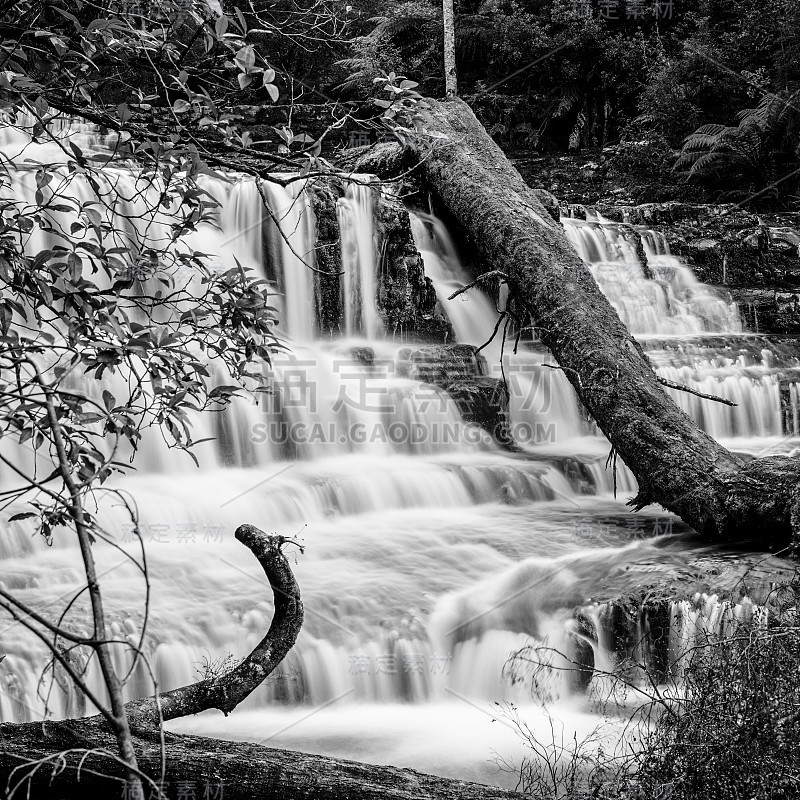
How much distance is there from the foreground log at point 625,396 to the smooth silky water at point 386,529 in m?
0.33

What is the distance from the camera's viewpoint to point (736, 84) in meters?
16.6

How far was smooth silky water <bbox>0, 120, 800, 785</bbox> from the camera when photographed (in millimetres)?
4641

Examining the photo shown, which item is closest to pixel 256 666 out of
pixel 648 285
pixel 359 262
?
pixel 359 262

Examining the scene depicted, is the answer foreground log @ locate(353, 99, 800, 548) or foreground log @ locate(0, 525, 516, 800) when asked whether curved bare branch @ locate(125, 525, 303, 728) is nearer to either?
foreground log @ locate(0, 525, 516, 800)

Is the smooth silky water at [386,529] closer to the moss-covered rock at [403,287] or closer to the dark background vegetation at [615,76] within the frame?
the moss-covered rock at [403,287]

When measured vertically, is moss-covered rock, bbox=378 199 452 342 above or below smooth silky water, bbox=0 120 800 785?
above

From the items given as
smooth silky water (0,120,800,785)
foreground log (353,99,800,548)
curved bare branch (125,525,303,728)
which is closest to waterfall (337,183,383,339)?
smooth silky water (0,120,800,785)

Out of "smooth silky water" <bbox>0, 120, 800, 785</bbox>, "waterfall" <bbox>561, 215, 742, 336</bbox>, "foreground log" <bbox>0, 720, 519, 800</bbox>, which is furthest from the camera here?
"waterfall" <bbox>561, 215, 742, 336</bbox>

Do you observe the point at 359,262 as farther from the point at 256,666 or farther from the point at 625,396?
the point at 256,666

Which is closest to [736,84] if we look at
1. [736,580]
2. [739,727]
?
[736,580]

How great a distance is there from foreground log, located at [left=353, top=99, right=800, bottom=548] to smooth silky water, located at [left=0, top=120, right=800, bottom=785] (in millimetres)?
330

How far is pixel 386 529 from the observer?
6754 mm

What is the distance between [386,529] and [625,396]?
2.11m

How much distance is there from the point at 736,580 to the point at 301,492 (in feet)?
11.6
